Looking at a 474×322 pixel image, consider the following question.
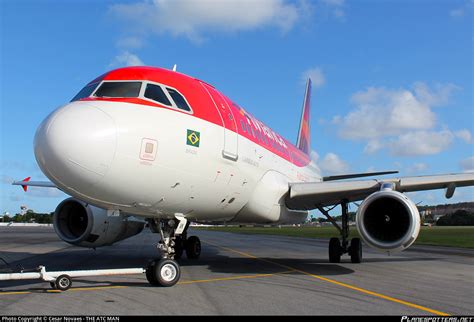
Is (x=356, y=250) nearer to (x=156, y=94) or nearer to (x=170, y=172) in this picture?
(x=170, y=172)

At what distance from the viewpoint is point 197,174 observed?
802 cm

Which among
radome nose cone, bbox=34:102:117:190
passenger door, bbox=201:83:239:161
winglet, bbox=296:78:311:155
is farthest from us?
winglet, bbox=296:78:311:155

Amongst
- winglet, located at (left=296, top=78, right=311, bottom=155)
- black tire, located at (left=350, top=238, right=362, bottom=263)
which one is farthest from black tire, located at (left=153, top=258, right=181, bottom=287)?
winglet, located at (left=296, top=78, right=311, bottom=155)

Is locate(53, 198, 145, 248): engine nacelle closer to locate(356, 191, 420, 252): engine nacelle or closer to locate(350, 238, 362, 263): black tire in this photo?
locate(356, 191, 420, 252): engine nacelle

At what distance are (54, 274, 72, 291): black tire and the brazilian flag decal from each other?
3182 mm

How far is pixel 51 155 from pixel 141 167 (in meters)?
1.32

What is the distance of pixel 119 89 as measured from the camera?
24.9ft

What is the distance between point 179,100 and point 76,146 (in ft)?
7.94

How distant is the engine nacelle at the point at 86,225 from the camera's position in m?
11.6

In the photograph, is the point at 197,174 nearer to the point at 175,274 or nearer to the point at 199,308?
the point at 175,274

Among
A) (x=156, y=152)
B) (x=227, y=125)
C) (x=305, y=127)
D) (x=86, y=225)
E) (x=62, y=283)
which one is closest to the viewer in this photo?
(x=156, y=152)

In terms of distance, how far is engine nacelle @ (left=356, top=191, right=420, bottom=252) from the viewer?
9.41 meters

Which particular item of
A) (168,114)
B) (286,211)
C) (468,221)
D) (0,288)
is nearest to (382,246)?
(286,211)

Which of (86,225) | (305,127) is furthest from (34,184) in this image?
(305,127)
